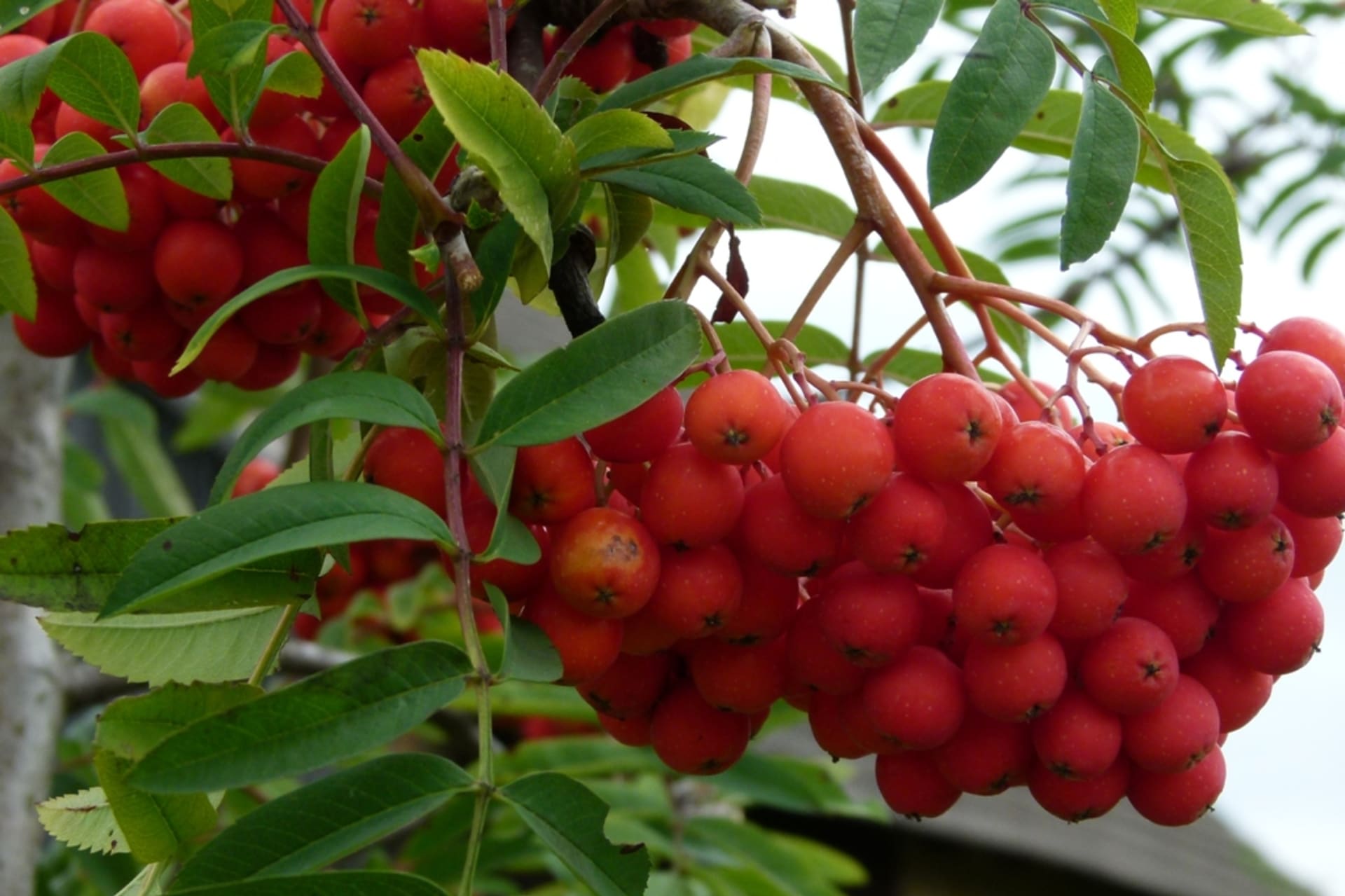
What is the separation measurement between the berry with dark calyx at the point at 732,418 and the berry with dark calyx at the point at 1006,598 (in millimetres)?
179

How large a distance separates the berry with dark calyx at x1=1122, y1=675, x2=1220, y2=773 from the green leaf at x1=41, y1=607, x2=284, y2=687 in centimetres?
66

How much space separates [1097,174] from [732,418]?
34cm

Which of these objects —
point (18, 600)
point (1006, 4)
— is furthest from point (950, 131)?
point (18, 600)

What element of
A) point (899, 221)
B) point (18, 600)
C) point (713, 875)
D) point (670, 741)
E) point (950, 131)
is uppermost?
point (950, 131)

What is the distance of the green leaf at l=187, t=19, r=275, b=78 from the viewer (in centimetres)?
103

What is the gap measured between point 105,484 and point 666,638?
16.0 feet

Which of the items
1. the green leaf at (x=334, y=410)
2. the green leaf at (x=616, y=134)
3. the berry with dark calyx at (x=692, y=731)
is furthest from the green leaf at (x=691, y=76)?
the berry with dark calyx at (x=692, y=731)

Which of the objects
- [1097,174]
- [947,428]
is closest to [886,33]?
[1097,174]

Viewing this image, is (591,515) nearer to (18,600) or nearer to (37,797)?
(18,600)

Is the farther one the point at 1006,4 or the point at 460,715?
the point at 460,715

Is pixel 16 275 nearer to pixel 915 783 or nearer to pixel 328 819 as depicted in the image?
pixel 328 819

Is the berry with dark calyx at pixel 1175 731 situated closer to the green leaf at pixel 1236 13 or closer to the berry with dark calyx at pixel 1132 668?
the berry with dark calyx at pixel 1132 668

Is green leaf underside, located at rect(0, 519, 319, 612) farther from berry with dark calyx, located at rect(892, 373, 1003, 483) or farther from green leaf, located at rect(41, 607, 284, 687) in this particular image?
berry with dark calyx, located at rect(892, 373, 1003, 483)

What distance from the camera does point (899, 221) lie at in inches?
46.9
